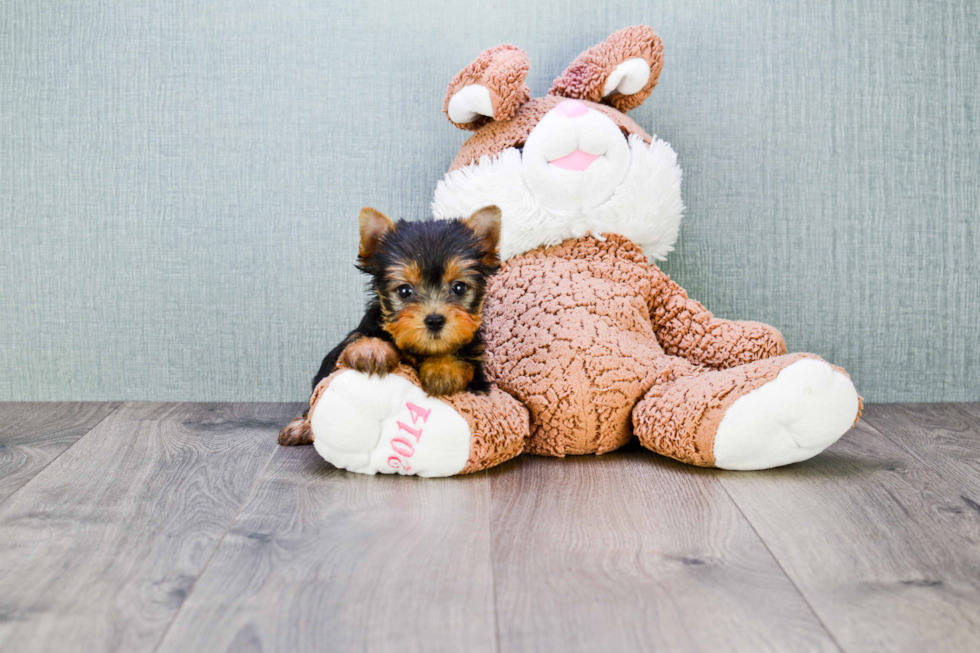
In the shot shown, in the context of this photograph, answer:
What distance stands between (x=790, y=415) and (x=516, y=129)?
0.92 meters

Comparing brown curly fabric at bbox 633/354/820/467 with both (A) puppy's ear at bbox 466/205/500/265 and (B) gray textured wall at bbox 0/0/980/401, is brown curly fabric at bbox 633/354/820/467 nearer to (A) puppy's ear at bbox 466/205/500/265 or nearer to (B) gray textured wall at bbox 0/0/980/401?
(A) puppy's ear at bbox 466/205/500/265

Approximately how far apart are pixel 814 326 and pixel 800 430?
84 centimetres

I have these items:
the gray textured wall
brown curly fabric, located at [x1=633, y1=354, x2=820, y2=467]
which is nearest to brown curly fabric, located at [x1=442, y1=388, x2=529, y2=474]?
brown curly fabric, located at [x1=633, y1=354, x2=820, y2=467]

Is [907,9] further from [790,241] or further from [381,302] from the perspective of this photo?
[381,302]

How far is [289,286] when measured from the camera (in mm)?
2246

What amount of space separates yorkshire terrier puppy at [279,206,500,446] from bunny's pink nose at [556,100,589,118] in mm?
388

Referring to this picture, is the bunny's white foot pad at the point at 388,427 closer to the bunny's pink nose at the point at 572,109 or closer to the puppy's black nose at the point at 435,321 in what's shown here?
the puppy's black nose at the point at 435,321

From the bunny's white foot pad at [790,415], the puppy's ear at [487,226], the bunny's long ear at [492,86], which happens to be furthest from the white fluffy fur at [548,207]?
the bunny's white foot pad at [790,415]

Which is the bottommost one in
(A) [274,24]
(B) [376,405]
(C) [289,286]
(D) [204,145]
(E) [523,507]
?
(E) [523,507]

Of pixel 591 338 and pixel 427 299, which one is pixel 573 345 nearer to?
pixel 591 338

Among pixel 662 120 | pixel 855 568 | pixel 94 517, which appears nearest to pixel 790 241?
pixel 662 120

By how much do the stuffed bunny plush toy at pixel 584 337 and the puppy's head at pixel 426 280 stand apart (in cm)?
11

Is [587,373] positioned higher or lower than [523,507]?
higher

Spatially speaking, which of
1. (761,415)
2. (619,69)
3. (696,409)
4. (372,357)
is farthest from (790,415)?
(619,69)
